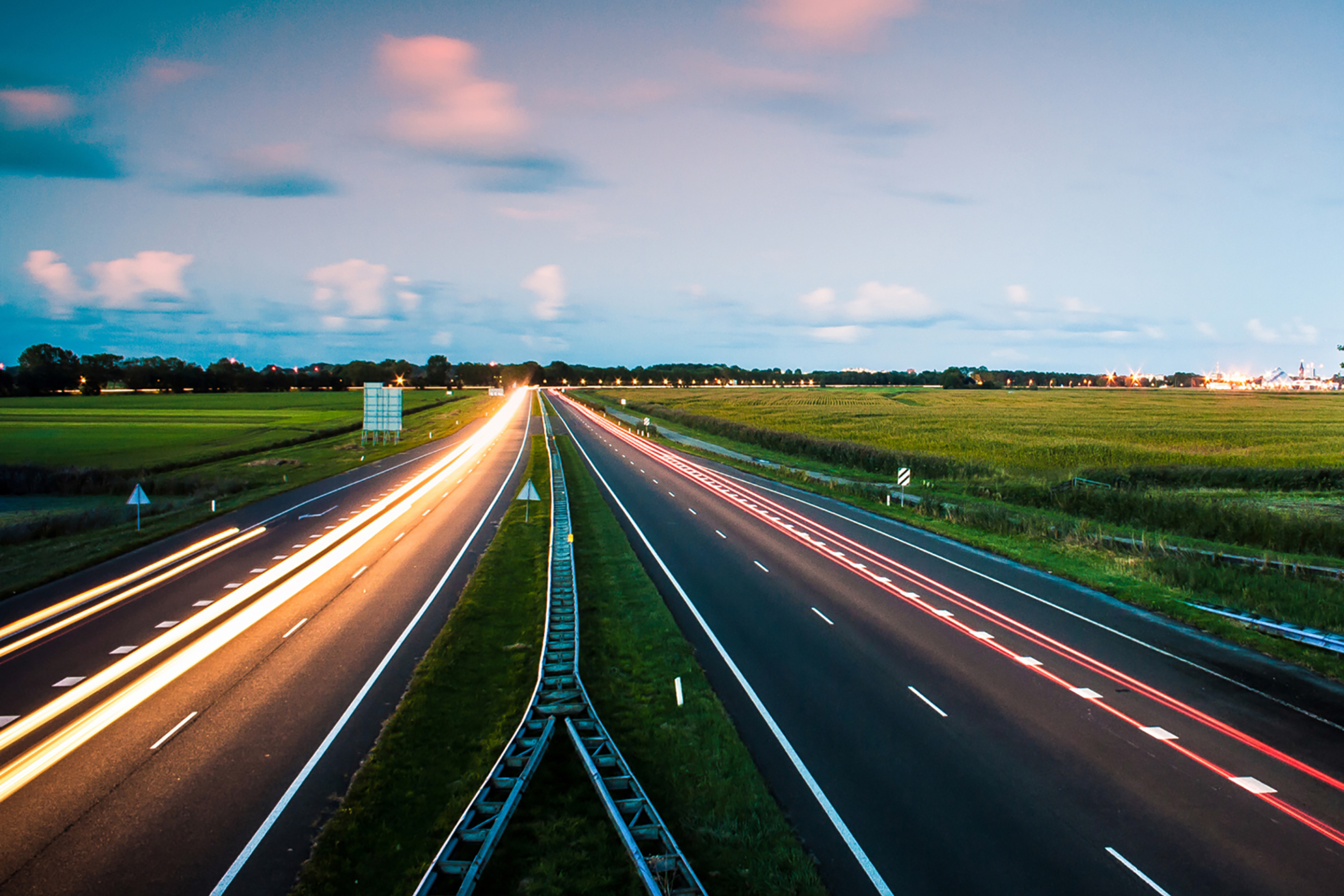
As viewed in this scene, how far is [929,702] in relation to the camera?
47.6 feet

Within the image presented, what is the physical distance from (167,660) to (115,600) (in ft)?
23.0

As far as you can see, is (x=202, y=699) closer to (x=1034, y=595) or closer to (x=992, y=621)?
(x=992, y=621)

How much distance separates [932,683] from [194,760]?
573 inches

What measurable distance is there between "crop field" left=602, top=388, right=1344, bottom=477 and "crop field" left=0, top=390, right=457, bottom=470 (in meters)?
62.5

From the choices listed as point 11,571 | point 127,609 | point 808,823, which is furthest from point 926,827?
point 11,571

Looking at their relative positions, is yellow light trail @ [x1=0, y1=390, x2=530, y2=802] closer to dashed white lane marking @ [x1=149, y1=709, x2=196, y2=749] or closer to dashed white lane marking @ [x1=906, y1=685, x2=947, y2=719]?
dashed white lane marking @ [x1=149, y1=709, x2=196, y2=749]

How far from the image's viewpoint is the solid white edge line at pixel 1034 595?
14.7 m

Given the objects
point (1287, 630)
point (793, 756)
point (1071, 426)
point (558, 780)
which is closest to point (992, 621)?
point (1287, 630)

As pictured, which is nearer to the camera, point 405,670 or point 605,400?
point 405,670

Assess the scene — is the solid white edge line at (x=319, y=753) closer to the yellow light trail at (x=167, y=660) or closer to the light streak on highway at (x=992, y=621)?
the yellow light trail at (x=167, y=660)

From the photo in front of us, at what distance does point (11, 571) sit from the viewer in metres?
25.0

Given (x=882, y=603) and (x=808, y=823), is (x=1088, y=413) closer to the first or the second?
(x=882, y=603)

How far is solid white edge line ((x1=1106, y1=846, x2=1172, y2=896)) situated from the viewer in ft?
29.5

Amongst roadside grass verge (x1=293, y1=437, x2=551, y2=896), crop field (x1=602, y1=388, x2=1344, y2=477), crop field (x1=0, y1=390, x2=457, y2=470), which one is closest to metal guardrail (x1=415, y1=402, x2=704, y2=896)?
roadside grass verge (x1=293, y1=437, x2=551, y2=896)
